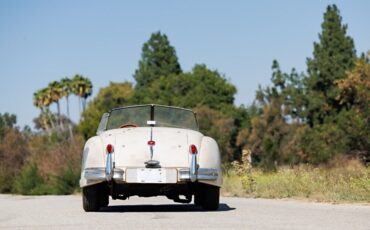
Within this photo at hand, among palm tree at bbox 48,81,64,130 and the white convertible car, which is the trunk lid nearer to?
the white convertible car

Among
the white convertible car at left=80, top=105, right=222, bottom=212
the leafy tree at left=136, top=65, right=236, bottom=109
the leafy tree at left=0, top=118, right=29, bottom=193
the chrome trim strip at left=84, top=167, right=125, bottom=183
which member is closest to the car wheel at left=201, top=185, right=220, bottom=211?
the white convertible car at left=80, top=105, right=222, bottom=212

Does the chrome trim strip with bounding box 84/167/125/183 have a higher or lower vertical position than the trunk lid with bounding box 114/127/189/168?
lower

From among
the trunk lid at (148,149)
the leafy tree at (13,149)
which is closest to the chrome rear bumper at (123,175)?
the trunk lid at (148,149)

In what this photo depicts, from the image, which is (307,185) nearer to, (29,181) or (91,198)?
(91,198)

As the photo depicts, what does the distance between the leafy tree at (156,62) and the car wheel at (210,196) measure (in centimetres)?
7093

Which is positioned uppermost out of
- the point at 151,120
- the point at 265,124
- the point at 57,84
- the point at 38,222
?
Result: the point at 57,84

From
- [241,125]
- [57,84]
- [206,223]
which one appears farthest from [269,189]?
[57,84]

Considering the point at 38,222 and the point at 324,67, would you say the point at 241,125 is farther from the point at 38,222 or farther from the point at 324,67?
the point at 38,222

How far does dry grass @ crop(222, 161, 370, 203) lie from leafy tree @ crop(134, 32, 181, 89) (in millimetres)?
62807

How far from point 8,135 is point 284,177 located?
31.5 meters

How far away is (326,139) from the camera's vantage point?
50656 millimetres

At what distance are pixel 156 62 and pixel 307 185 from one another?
6828 cm

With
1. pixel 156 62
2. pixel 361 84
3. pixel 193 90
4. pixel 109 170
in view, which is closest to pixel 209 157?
pixel 109 170

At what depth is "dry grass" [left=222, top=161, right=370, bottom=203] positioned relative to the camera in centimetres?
1427
